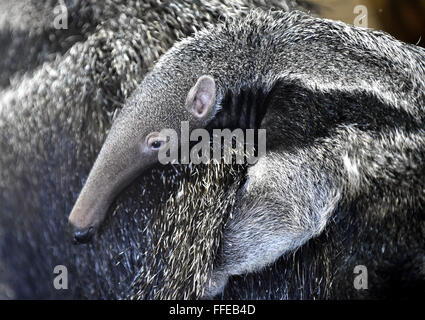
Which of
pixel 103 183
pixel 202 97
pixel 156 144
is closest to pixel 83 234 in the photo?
pixel 103 183

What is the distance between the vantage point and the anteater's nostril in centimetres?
203

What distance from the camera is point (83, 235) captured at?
2.04 m

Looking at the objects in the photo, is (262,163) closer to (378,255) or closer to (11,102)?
(378,255)

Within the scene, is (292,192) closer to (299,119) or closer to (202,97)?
(299,119)

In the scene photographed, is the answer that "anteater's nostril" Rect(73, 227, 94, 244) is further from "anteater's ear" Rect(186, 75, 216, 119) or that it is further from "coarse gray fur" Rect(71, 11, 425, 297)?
"anteater's ear" Rect(186, 75, 216, 119)

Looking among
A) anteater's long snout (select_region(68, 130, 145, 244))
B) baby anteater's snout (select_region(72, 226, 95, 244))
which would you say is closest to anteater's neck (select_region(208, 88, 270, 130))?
anteater's long snout (select_region(68, 130, 145, 244))

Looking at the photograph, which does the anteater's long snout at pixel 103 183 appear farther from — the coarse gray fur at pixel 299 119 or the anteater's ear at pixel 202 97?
the anteater's ear at pixel 202 97

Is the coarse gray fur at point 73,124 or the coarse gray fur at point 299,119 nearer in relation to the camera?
the coarse gray fur at point 299,119

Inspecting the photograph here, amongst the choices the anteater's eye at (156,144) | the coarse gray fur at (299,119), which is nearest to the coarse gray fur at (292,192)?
the coarse gray fur at (299,119)

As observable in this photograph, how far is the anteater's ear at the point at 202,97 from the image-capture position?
199 centimetres

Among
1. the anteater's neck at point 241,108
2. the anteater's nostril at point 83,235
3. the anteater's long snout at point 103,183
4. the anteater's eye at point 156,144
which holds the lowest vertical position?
the anteater's nostril at point 83,235

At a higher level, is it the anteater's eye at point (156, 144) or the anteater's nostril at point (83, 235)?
the anteater's eye at point (156, 144)

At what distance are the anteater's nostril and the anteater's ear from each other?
20.4 inches

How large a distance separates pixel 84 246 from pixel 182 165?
44 centimetres
